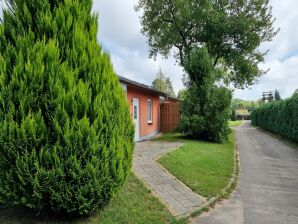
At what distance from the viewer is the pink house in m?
14.4

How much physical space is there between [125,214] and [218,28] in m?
20.3

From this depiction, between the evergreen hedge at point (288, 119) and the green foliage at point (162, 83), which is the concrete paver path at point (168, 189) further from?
the green foliage at point (162, 83)

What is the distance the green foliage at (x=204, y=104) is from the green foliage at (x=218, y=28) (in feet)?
14.0

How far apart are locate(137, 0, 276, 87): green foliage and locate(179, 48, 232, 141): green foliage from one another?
4264mm

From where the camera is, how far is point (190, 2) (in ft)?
70.2

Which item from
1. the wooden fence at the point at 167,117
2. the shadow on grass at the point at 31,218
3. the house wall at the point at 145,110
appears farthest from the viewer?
the wooden fence at the point at 167,117

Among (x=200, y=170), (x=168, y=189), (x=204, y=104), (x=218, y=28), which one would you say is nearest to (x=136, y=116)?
(x=204, y=104)

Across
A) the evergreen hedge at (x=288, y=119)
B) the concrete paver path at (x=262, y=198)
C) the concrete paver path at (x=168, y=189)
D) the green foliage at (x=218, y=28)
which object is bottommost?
the concrete paver path at (x=262, y=198)

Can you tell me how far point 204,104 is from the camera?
15789 millimetres

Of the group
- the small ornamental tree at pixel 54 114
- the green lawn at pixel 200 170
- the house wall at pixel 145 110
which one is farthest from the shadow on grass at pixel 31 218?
the house wall at pixel 145 110

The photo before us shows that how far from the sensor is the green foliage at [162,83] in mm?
58094

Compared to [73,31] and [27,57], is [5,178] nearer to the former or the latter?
[27,57]

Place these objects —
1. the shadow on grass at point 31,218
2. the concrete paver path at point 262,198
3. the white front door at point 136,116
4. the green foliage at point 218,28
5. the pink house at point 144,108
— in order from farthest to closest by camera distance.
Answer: the green foliage at point 218,28 < the white front door at point 136,116 < the pink house at point 144,108 < the concrete paver path at point 262,198 < the shadow on grass at point 31,218

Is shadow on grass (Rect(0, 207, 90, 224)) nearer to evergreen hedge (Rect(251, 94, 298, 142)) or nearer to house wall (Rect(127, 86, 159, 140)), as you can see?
house wall (Rect(127, 86, 159, 140))
